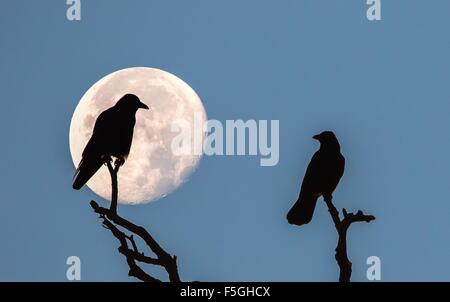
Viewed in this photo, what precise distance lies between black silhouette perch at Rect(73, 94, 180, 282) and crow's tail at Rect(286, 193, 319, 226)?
1846 mm

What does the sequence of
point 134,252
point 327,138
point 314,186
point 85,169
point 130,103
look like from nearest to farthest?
point 134,252 → point 85,169 → point 130,103 → point 314,186 → point 327,138

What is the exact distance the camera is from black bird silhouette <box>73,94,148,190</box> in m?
8.31

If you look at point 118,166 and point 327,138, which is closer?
point 118,166

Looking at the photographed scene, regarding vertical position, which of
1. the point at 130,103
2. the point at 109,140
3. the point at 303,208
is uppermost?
the point at 130,103

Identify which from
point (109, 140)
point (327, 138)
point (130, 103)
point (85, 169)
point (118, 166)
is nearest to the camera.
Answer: point (118, 166)

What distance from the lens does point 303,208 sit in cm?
913

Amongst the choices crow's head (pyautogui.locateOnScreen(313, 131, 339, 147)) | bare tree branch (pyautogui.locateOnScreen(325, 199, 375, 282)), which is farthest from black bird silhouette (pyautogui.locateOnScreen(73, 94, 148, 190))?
bare tree branch (pyautogui.locateOnScreen(325, 199, 375, 282))

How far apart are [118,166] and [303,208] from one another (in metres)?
2.34

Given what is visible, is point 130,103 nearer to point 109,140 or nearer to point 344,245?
point 109,140

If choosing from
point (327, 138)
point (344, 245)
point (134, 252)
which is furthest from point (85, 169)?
point (327, 138)

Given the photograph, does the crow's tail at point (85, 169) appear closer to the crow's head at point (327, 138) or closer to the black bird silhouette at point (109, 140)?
the black bird silhouette at point (109, 140)

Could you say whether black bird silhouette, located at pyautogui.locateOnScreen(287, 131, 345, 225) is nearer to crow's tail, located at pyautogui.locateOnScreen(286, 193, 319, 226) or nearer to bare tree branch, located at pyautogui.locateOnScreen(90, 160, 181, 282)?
crow's tail, located at pyautogui.locateOnScreen(286, 193, 319, 226)
